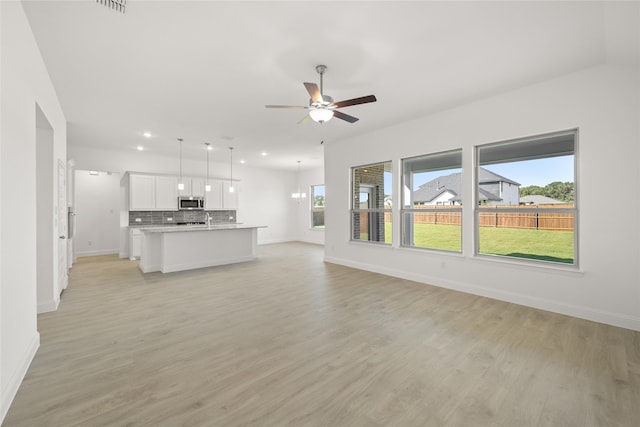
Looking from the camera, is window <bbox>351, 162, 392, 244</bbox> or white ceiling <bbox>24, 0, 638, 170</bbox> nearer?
white ceiling <bbox>24, 0, 638, 170</bbox>

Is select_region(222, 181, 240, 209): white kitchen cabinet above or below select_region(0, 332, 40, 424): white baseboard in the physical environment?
above

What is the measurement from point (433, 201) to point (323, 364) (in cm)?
365

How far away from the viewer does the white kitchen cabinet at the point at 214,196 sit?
27.6 feet

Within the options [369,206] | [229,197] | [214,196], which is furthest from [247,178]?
[369,206]

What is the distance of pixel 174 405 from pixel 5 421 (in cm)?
96

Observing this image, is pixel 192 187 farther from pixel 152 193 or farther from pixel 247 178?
pixel 247 178

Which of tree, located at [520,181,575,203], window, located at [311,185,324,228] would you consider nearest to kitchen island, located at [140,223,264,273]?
window, located at [311,185,324,228]

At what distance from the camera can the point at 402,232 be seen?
5.23m

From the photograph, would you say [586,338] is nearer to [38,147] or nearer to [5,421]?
[5,421]

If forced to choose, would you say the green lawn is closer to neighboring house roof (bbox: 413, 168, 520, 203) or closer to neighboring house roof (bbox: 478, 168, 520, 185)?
neighboring house roof (bbox: 413, 168, 520, 203)

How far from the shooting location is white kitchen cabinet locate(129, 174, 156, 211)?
282 inches

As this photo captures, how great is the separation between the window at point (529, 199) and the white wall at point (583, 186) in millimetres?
179

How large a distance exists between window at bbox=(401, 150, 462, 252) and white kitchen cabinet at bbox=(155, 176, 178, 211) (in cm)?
631

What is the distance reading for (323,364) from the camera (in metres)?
2.29
